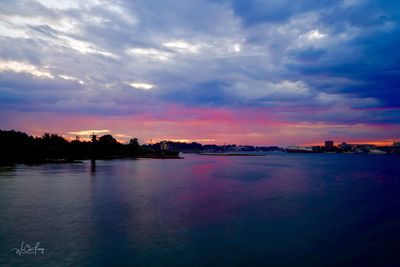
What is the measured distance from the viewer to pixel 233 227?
23.7 meters

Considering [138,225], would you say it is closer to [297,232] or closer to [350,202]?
[297,232]

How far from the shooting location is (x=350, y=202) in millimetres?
36656

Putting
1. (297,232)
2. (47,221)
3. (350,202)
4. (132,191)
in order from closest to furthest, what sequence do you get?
1. (297,232)
2. (47,221)
3. (350,202)
4. (132,191)

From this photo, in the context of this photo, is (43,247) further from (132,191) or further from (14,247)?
(132,191)

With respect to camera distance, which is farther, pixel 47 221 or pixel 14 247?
pixel 47 221

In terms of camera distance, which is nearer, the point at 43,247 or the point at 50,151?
the point at 43,247

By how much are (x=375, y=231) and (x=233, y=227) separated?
1102 centimetres

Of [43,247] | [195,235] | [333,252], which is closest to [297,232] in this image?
[333,252]

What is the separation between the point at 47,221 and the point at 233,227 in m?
15.1

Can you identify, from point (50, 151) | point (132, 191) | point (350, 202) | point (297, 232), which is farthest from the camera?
point (50, 151)

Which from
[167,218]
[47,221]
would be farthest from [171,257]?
[47,221]

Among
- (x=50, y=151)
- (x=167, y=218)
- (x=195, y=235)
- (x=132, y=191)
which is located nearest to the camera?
(x=195, y=235)

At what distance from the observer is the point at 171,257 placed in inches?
678

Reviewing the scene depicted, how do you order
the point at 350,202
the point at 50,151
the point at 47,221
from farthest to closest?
the point at 50,151
the point at 350,202
the point at 47,221
